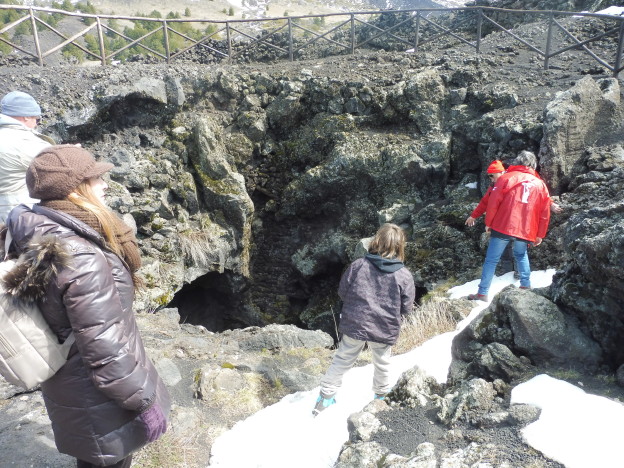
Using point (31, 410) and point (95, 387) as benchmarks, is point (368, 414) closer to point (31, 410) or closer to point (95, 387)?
point (95, 387)

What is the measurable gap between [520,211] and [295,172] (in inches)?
259

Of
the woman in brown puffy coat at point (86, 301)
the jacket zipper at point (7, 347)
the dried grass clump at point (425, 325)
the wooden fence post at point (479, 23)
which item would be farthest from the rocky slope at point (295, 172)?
the jacket zipper at point (7, 347)

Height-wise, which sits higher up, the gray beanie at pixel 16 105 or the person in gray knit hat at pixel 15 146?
the gray beanie at pixel 16 105

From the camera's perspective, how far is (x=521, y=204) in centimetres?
550

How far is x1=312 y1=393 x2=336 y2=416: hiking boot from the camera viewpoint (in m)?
4.12

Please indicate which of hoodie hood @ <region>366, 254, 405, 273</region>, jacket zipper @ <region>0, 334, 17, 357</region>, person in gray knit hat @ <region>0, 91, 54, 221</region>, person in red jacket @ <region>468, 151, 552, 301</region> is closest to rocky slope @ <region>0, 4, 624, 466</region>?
person in red jacket @ <region>468, 151, 552, 301</region>

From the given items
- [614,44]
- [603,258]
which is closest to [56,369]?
[603,258]

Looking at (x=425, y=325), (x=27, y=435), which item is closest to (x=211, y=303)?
(x=425, y=325)

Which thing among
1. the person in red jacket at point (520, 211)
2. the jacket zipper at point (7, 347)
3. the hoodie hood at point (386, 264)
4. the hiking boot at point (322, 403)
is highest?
the jacket zipper at point (7, 347)

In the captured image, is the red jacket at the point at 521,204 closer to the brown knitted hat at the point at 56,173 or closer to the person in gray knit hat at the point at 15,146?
the brown knitted hat at the point at 56,173

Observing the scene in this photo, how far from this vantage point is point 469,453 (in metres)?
2.62

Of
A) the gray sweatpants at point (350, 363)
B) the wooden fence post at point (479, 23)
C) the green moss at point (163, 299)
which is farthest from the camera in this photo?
the wooden fence post at point (479, 23)

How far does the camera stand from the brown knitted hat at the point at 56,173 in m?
2.18

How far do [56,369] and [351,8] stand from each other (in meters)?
81.5
